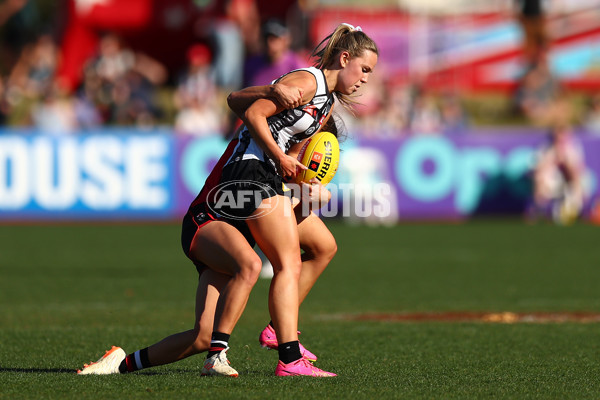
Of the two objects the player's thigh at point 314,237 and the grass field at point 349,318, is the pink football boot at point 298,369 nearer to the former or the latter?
the grass field at point 349,318

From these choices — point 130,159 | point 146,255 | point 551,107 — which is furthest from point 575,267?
point 551,107

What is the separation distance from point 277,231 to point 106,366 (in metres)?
1.34

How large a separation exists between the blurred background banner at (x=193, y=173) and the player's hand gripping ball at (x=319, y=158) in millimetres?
12729

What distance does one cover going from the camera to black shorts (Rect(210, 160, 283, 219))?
6.06 meters

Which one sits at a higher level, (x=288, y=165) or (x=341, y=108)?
(x=341, y=108)

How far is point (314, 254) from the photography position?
266 inches

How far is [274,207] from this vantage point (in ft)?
19.8

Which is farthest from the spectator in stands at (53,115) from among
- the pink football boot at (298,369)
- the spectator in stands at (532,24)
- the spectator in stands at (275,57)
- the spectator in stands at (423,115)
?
the pink football boot at (298,369)

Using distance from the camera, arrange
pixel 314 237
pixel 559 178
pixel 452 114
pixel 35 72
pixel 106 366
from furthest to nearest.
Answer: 1. pixel 452 114
2. pixel 35 72
3. pixel 559 178
4. pixel 314 237
5. pixel 106 366

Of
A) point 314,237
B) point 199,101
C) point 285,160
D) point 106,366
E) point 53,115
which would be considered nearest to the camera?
point 285,160

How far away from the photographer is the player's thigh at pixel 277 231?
6.01 m

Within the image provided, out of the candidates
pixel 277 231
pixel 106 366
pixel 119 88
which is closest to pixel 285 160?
pixel 277 231

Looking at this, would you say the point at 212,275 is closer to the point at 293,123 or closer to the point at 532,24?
the point at 293,123

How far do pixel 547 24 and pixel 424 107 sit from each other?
6574mm
